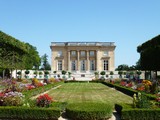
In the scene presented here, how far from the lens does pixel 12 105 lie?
1091cm

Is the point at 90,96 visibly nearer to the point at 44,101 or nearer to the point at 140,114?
the point at 44,101

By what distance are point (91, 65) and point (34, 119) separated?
181ft

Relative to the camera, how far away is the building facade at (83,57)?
2532 inches

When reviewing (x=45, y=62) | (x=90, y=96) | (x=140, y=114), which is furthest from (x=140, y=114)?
(x=45, y=62)

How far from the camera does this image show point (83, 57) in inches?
2549

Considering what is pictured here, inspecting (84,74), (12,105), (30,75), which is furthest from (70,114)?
(84,74)

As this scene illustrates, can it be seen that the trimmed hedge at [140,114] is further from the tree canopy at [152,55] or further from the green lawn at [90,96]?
the tree canopy at [152,55]

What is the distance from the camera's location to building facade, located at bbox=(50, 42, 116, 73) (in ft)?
211

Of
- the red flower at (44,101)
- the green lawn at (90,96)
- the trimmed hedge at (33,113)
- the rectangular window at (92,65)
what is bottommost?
the green lawn at (90,96)

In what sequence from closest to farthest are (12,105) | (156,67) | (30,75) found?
(12,105), (156,67), (30,75)

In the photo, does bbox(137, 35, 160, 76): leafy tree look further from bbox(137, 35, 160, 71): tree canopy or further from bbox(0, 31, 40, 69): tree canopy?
bbox(0, 31, 40, 69): tree canopy

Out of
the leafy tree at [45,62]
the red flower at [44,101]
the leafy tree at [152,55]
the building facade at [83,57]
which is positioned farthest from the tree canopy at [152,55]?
the leafy tree at [45,62]

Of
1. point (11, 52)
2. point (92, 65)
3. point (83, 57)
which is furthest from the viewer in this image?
point (92, 65)

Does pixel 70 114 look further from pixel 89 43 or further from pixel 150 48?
pixel 89 43
